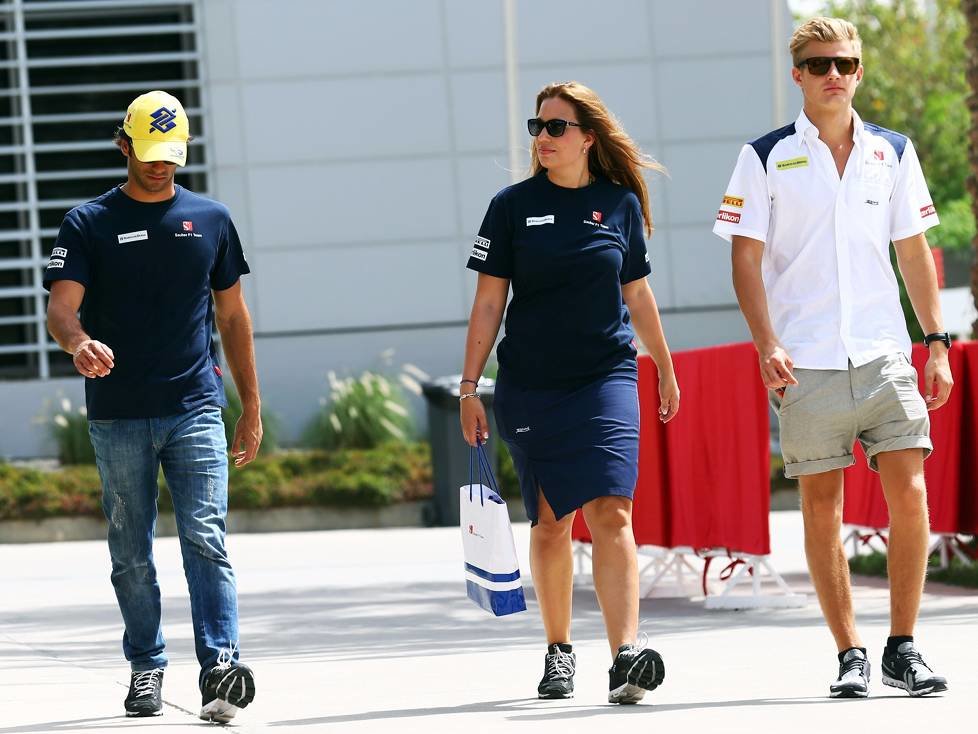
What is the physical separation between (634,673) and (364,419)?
527 inches

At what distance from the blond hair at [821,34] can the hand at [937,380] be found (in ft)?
3.48

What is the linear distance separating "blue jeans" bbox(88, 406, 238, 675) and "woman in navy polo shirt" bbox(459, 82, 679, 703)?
900 millimetres

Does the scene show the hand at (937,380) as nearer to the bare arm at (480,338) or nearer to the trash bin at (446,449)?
the bare arm at (480,338)

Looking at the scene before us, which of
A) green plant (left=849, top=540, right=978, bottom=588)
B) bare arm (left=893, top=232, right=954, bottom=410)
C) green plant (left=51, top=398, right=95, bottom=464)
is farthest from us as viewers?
green plant (left=51, top=398, right=95, bottom=464)

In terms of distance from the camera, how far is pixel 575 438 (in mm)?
6328

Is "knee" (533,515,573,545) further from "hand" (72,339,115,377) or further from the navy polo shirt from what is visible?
"hand" (72,339,115,377)

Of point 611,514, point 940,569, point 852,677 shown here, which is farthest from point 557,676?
point 940,569

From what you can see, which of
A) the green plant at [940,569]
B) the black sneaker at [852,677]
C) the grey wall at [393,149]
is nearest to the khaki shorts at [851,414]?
the black sneaker at [852,677]

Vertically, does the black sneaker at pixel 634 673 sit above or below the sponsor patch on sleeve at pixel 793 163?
below

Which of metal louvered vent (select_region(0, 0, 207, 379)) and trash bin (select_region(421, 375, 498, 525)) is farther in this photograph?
metal louvered vent (select_region(0, 0, 207, 379))

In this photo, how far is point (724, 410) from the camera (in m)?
10.1

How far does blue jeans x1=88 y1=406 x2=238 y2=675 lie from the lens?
621 centimetres

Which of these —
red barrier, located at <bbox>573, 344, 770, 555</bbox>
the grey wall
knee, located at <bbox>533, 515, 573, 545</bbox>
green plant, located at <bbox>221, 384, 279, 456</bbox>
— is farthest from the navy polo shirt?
the grey wall

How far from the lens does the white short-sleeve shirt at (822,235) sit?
625cm
